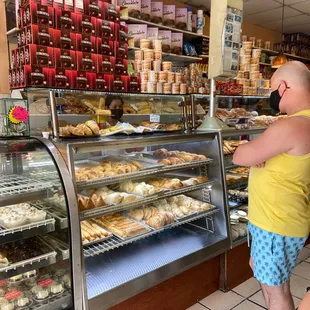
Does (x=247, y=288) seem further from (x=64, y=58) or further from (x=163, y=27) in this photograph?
(x=163, y=27)

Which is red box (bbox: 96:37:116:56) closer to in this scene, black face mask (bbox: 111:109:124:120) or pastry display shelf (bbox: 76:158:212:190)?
black face mask (bbox: 111:109:124:120)

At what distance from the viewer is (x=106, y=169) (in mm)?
2020

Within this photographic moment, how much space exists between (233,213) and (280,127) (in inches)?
67.7

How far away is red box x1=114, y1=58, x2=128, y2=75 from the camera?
9.76 ft

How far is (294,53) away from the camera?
6.96 meters

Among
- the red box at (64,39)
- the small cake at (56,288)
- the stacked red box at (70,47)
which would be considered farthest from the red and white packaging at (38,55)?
the small cake at (56,288)

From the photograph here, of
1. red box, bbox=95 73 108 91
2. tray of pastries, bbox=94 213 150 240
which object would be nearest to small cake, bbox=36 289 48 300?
tray of pastries, bbox=94 213 150 240

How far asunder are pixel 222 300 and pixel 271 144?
1534 mm

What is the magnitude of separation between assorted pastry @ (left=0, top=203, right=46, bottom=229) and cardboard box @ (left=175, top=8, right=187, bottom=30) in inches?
146

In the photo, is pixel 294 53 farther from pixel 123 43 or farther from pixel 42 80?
pixel 42 80

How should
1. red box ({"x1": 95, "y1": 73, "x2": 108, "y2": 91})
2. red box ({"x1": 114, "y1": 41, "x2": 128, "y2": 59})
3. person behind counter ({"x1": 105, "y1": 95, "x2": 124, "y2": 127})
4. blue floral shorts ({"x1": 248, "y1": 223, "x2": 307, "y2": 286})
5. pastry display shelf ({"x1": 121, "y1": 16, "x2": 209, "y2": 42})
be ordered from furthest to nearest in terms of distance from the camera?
pastry display shelf ({"x1": 121, "y1": 16, "x2": 209, "y2": 42})
red box ({"x1": 114, "y1": 41, "x2": 128, "y2": 59})
red box ({"x1": 95, "y1": 73, "x2": 108, "y2": 91})
person behind counter ({"x1": 105, "y1": 95, "x2": 124, "y2": 127})
blue floral shorts ({"x1": 248, "y1": 223, "x2": 307, "y2": 286})

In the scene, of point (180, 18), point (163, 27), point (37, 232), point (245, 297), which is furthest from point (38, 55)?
point (180, 18)

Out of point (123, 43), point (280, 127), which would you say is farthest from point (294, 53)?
point (280, 127)

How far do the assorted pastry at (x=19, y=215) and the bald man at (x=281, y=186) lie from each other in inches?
45.5
